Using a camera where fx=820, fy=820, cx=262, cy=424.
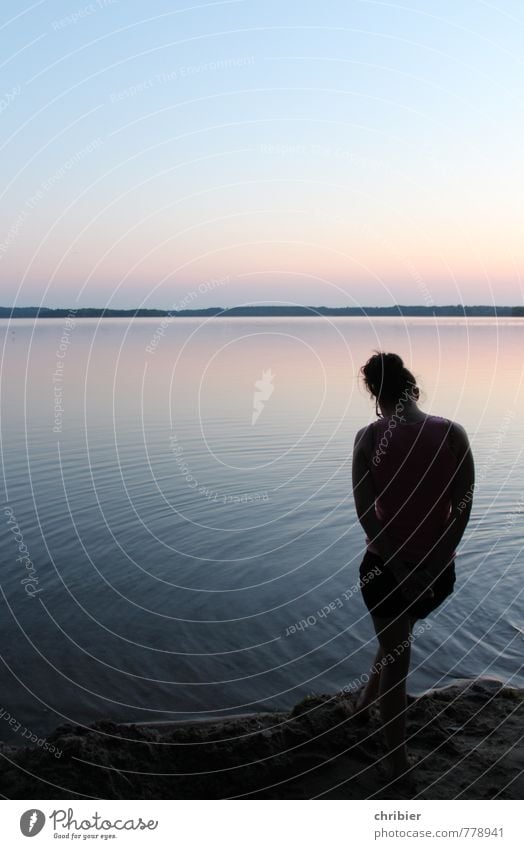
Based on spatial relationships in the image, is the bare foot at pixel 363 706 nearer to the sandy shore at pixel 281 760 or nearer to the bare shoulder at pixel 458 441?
the sandy shore at pixel 281 760

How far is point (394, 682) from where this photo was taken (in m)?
5.34

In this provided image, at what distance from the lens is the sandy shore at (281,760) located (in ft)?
17.3

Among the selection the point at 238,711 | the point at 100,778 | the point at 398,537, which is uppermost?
the point at 398,537

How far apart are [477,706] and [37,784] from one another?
357cm

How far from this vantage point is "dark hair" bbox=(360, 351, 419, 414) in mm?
5320

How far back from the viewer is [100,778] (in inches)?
207

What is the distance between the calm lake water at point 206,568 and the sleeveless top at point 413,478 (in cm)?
41

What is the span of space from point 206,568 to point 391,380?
6.54 m

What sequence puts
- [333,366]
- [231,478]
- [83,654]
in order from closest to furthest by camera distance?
[83,654], [231,478], [333,366]

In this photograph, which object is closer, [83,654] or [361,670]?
[361,670]

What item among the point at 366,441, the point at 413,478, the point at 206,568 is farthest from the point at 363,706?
the point at 206,568

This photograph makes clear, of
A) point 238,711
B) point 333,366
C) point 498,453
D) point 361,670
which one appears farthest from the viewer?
point 333,366

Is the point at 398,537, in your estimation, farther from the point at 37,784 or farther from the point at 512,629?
the point at 512,629
